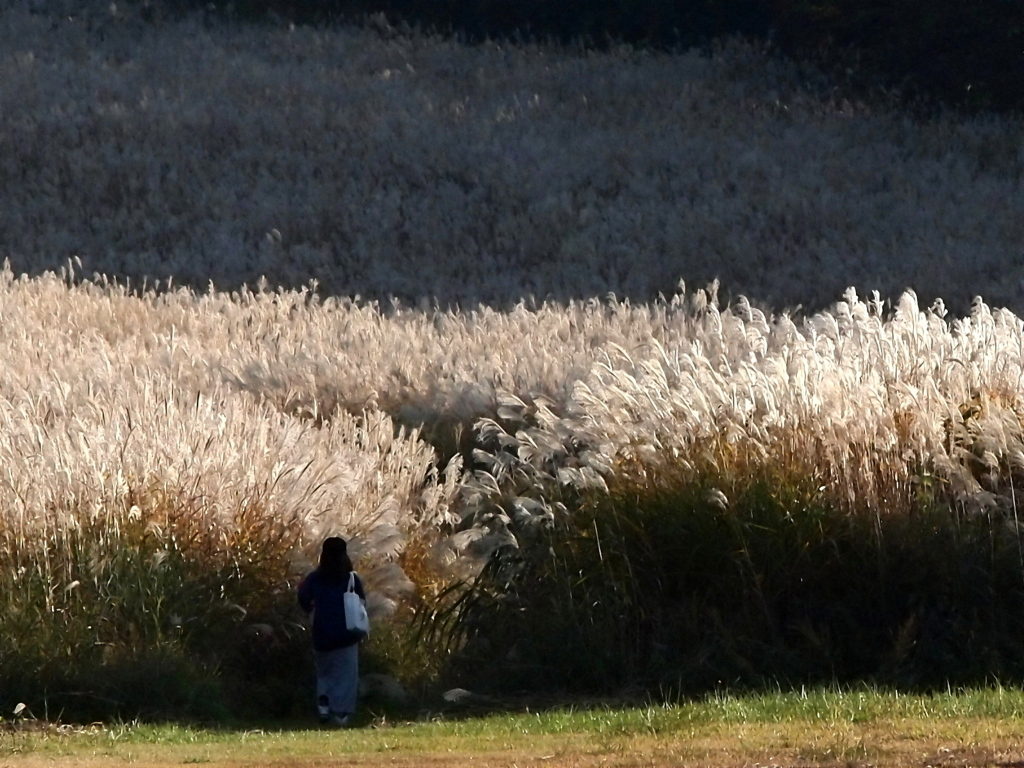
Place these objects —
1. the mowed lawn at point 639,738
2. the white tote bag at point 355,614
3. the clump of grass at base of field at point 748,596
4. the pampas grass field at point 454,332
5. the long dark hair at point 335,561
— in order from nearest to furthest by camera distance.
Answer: the mowed lawn at point 639,738, the clump of grass at base of field at point 748,596, the white tote bag at point 355,614, the long dark hair at point 335,561, the pampas grass field at point 454,332

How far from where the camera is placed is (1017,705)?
23.2 ft

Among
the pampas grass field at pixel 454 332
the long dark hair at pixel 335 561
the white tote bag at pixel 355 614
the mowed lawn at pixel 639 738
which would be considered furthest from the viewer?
the pampas grass field at pixel 454 332

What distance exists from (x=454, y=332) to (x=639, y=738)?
31.1 feet

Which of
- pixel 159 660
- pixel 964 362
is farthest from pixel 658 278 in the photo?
pixel 159 660

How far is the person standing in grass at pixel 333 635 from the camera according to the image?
28.2ft

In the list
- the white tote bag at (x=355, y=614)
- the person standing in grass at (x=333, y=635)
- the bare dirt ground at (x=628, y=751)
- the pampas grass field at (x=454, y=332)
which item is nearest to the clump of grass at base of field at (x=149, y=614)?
the pampas grass field at (x=454, y=332)

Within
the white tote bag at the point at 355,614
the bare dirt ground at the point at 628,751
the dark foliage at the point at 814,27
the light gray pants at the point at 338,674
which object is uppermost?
the dark foliage at the point at 814,27

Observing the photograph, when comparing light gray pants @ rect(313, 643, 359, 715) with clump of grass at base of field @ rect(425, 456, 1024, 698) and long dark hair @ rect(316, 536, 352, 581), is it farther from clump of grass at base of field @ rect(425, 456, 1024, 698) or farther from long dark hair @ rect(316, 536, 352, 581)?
clump of grass at base of field @ rect(425, 456, 1024, 698)

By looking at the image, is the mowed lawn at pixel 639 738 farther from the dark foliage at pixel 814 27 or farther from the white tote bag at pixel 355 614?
the dark foliage at pixel 814 27

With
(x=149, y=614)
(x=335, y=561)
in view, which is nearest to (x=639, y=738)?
(x=335, y=561)

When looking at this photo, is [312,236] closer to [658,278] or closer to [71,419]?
[658,278]

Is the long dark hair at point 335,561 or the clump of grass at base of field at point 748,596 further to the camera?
the long dark hair at point 335,561

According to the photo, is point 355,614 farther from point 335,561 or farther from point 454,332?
point 454,332

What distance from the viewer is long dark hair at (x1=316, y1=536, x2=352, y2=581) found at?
8765mm
